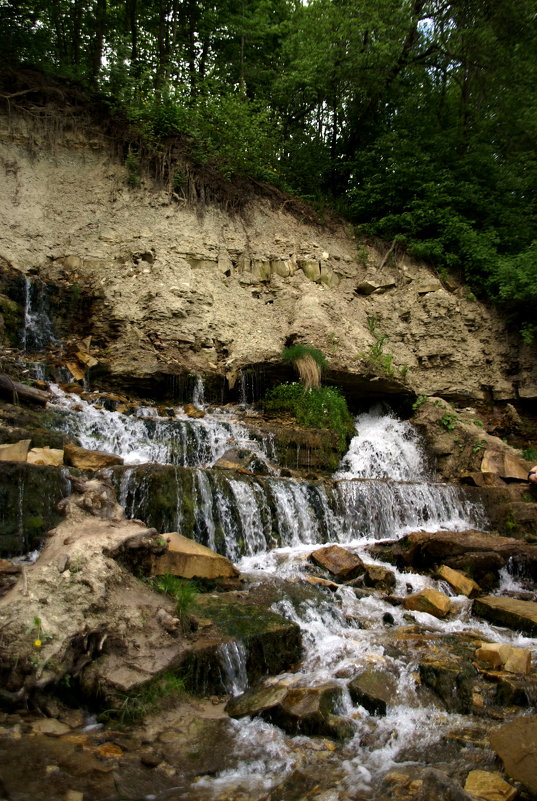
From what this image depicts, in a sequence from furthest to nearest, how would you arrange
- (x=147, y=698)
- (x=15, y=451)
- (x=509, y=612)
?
(x=15, y=451)
(x=509, y=612)
(x=147, y=698)

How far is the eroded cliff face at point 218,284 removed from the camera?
11.8 m

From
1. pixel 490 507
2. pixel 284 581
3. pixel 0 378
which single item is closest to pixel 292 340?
pixel 490 507

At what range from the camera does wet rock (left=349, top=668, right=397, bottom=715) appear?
348 cm

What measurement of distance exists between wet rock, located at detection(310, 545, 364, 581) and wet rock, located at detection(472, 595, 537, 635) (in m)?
1.38

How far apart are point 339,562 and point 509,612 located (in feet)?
6.29

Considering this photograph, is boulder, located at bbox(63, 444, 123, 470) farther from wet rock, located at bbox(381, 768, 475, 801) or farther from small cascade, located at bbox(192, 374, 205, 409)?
wet rock, located at bbox(381, 768, 475, 801)

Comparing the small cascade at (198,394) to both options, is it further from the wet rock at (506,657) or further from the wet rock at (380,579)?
the wet rock at (506,657)

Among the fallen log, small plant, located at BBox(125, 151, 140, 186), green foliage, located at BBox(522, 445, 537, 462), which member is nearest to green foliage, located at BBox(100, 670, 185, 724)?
the fallen log

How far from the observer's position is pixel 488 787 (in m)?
2.52

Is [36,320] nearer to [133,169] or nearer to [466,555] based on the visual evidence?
[133,169]

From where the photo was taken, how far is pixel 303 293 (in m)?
13.4

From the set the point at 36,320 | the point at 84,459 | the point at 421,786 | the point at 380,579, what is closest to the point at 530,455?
the point at 380,579

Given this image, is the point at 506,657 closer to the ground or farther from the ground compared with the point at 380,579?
closer to the ground

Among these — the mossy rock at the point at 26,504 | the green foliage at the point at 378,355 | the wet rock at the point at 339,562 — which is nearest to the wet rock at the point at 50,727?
the mossy rock at the point at 26,504
